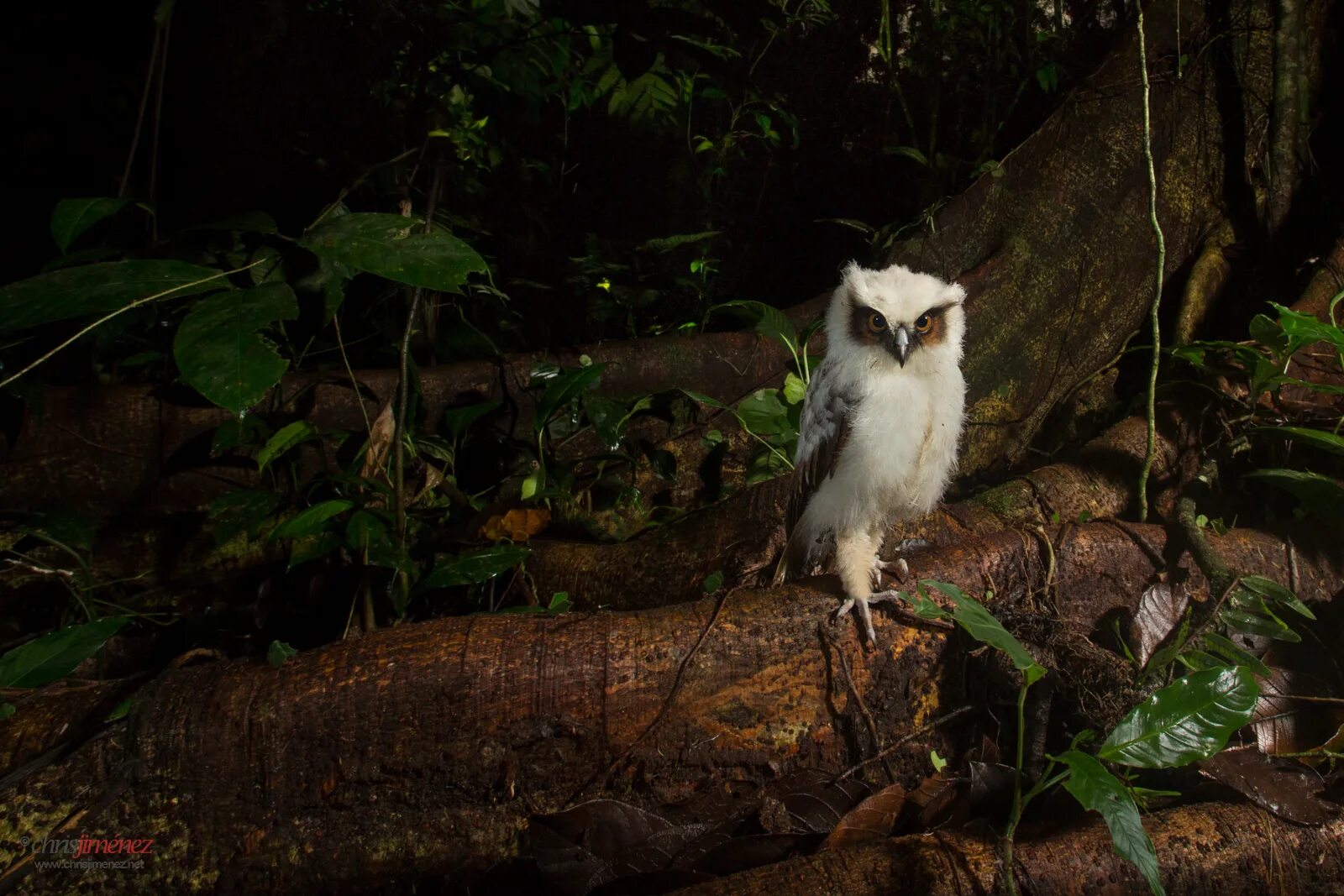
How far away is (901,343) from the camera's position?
218 centimetres

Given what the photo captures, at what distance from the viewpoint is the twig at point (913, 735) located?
190 centimetres

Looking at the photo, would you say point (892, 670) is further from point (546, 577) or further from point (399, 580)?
point (399, 580)

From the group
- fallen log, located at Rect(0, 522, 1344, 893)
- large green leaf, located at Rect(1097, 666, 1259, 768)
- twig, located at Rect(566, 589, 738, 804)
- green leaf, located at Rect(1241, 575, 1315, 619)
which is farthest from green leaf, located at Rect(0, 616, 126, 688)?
green leaf, located at Rect(1241, 575, 1315, 619)

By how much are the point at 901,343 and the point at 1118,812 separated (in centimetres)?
132

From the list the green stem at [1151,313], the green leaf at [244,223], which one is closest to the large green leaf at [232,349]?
the green leaf at [244,223]

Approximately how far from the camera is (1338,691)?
2.03 m

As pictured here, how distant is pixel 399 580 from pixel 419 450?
848mm

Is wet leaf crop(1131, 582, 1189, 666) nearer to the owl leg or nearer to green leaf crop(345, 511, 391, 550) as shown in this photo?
the owl leg

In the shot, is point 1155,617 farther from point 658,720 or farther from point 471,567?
point 471,567

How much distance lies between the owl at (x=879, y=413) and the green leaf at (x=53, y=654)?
197cm

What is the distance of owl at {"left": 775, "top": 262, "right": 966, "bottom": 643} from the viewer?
2.25 meters

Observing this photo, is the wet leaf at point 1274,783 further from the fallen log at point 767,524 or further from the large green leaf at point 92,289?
the large green leaf at point 92,289

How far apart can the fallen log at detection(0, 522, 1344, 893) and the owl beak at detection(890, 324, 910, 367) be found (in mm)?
769

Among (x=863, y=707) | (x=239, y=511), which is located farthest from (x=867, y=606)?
(x=239, y=511)
